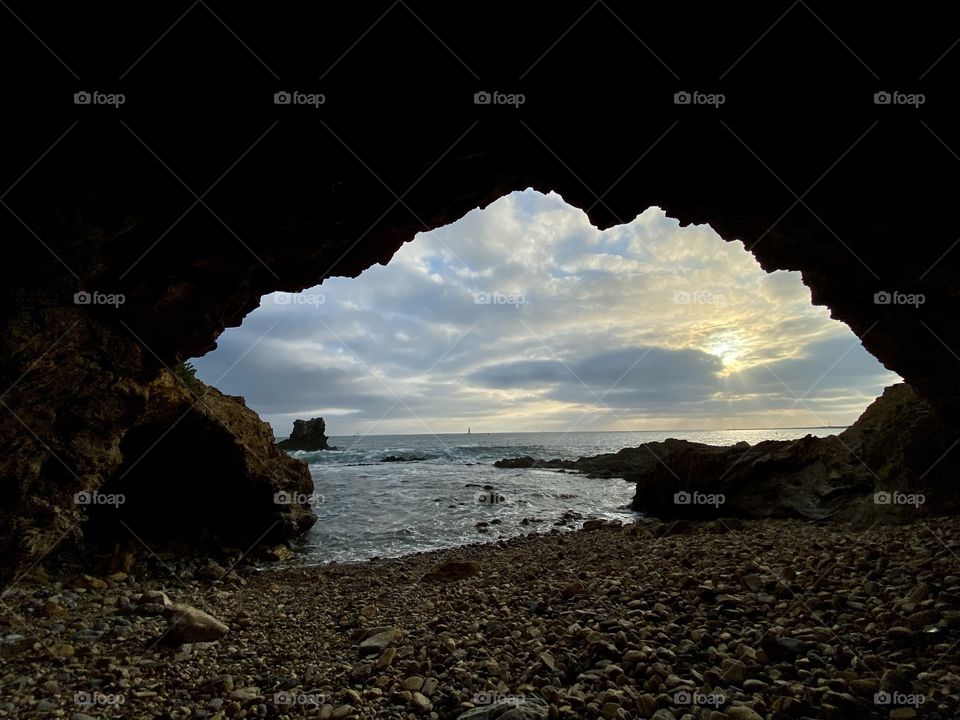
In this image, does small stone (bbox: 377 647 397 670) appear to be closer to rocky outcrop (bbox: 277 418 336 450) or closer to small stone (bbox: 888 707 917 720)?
small stone (bbox: 888 707 917 720)

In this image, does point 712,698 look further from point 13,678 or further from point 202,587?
point 202,587

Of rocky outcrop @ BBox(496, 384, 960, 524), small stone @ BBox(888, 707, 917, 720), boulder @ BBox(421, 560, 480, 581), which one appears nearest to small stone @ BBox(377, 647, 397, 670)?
boulder @ BBox(421, 560, 480, 581)

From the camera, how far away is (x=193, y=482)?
13125 millimetres

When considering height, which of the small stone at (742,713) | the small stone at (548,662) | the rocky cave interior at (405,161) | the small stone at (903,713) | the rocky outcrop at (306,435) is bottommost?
the rocky outcrop at (306,435)

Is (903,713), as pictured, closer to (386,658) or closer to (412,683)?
(412,683)

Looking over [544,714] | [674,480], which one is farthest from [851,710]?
[674,480]

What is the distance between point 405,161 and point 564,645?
7.28 metres

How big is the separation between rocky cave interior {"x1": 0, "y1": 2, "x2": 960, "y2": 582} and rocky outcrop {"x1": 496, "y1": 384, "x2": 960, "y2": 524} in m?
0.35

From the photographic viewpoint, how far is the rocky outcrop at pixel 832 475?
31.4ft

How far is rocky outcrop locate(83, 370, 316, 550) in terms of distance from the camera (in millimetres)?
11992

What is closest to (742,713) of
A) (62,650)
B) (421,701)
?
(421,701)

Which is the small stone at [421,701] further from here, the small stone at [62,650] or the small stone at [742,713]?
the small stone at [62,650]

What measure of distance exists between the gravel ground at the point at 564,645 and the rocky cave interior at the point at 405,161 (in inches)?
132

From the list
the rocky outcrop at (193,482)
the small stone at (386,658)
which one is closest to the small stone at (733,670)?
the small stone at (386,658)
